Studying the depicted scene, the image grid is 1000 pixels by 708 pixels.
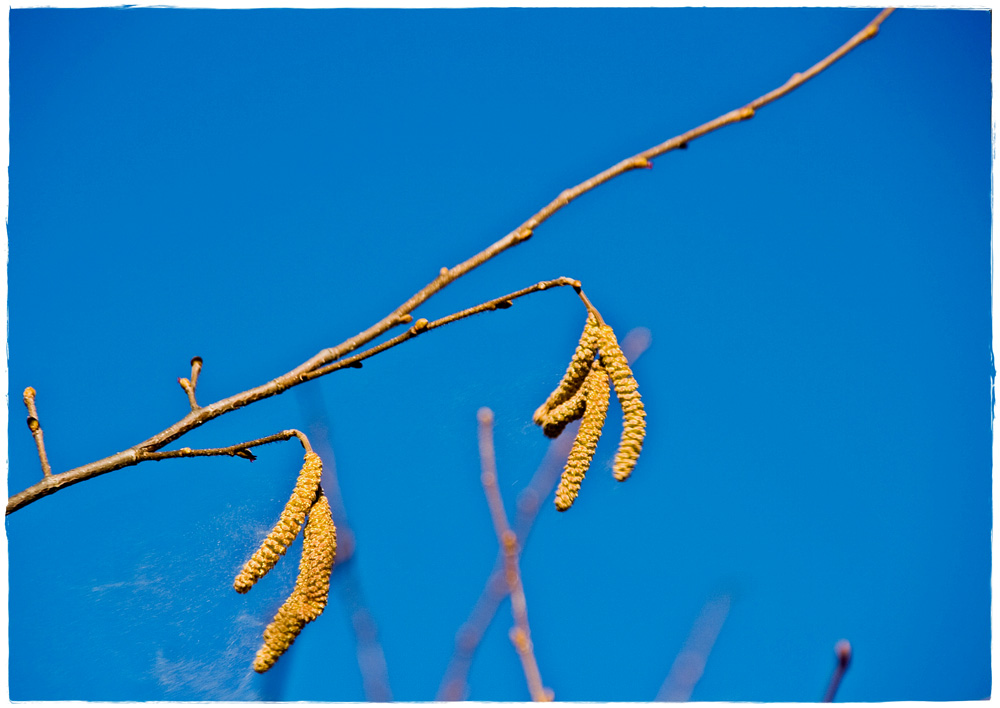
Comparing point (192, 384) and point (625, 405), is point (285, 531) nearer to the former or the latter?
point (192, 384)

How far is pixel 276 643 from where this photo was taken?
729 millimetres

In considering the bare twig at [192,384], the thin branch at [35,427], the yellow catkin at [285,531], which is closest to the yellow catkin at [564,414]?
the yellow catkin at [285,531]

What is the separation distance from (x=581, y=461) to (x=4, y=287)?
849mm

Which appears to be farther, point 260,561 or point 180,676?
point 180,676

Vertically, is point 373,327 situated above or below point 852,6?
below

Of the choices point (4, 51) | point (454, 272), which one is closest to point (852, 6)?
point (454, 272)

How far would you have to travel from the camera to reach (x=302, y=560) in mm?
727

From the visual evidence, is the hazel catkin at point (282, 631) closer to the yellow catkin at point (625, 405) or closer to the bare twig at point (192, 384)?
the bare twig at point (192, 384)

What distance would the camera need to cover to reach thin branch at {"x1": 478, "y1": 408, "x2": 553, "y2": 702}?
3.05 feet

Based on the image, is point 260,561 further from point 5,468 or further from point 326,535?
point 5,468

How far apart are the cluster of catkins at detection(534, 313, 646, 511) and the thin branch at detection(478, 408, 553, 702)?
280mm

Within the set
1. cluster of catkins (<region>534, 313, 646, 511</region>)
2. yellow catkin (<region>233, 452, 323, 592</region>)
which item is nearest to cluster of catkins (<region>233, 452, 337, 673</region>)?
yellow catkin (<region>233, 452, 323, 592</region>)

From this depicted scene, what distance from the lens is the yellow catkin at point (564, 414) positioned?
0.75 meters

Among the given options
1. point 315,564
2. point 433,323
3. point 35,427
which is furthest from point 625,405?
point 35,427
